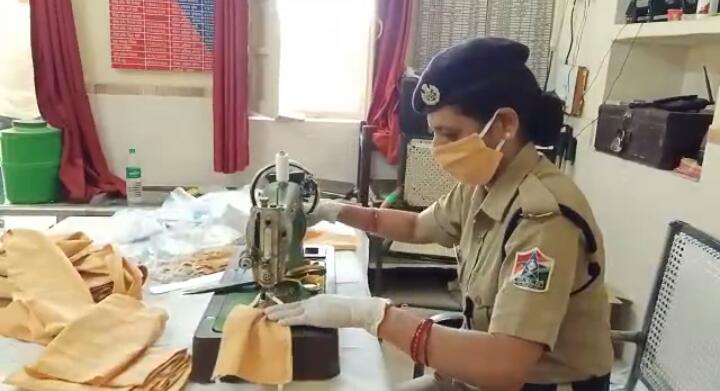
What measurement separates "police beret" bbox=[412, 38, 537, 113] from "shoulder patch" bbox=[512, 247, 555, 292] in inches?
12.9

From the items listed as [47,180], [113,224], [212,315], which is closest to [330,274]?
[212,315]

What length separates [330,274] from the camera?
4.89 feet

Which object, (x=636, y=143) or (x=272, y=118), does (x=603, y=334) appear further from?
(x=272, y=118)

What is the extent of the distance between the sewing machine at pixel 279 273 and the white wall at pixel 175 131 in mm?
1649

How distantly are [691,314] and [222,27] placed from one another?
94.0 inches

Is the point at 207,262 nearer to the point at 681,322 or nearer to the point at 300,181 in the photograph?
the point at 300,181

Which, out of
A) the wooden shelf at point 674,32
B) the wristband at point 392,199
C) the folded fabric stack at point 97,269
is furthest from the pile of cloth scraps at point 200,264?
the wooden shelf at point 674,32

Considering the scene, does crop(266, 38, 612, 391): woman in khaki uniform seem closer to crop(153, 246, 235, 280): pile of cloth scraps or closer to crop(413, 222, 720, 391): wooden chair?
crop(413, 222, 720, 391): wooden chair

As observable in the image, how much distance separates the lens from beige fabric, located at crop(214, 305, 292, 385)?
3.36 feet

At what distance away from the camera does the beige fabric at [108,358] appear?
1.00 m

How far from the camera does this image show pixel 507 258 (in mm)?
1134

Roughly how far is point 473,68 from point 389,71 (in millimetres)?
1975

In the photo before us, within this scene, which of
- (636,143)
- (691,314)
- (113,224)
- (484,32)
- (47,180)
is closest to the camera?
(691,314)

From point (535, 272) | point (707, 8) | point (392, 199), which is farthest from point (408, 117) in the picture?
point (535, 272)
